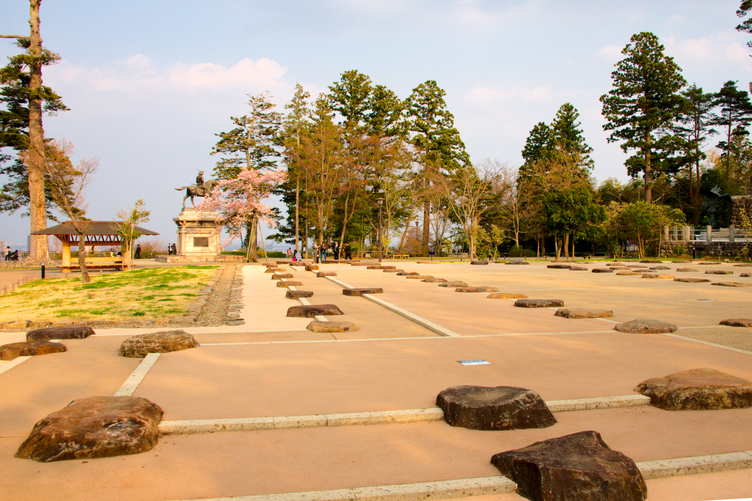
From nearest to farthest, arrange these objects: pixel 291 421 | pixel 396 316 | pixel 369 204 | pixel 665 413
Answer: pixel 291 421 → pixel 665 413 → pixel 396 316 → pixel 369 204

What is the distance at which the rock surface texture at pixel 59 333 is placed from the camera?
244 inches

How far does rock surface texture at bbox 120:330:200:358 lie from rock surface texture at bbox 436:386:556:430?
3.55 m

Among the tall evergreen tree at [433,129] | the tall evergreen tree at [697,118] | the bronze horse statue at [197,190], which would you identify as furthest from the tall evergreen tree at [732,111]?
the bronze horse statue at [197,190]

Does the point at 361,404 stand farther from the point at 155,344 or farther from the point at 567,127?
the point at 567,127

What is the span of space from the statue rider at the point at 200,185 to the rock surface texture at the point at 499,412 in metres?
35.4

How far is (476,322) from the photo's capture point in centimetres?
763

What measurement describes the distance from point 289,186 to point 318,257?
1601 centimetres

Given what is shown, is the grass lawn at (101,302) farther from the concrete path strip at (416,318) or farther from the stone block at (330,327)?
the concrete path strip at (416,318)

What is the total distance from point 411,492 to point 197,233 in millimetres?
36204

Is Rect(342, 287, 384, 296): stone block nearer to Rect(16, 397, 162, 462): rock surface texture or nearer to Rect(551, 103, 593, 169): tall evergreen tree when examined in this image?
Rect(16, 397, 162, 462): rock surface texture

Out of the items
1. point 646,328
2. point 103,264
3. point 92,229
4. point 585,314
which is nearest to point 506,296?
point 585,314

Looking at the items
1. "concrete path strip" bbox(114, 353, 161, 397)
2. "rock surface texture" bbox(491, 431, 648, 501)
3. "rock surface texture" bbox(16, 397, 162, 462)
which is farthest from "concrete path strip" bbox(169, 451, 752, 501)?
"concrete path strip" bbox(114, 353, 161, 397)

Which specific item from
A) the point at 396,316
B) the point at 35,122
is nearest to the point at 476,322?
the point at 396,316

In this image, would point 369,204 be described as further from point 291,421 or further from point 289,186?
point 291,421
